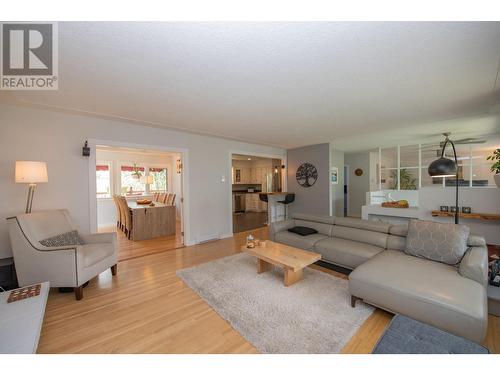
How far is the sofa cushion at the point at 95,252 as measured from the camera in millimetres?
2439

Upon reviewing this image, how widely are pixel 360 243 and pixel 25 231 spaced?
4292 mm

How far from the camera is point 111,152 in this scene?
6.54 meters

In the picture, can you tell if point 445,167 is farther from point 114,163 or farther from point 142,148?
point 114,163

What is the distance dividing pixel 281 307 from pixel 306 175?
183 inches

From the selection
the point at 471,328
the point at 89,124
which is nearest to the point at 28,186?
the point at 89,124

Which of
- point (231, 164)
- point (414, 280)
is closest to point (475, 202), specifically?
point (414, 280)

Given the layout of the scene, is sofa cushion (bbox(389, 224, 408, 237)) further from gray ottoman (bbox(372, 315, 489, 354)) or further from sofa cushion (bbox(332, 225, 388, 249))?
gray ottoman (bbox(372, 315, 489, 354))

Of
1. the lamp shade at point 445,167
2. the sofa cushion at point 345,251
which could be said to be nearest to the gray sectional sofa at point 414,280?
the sofa cushion at point 345,251

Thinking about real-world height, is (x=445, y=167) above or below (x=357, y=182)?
above

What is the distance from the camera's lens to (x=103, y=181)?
6.48 metres

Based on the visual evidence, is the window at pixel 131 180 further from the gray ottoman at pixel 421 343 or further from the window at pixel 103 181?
the gray ottoman at pixel 421 343

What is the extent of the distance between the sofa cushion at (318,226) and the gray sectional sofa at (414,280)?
412 millimetres

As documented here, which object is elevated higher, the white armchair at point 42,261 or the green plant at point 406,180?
the green plant at point 406,180
